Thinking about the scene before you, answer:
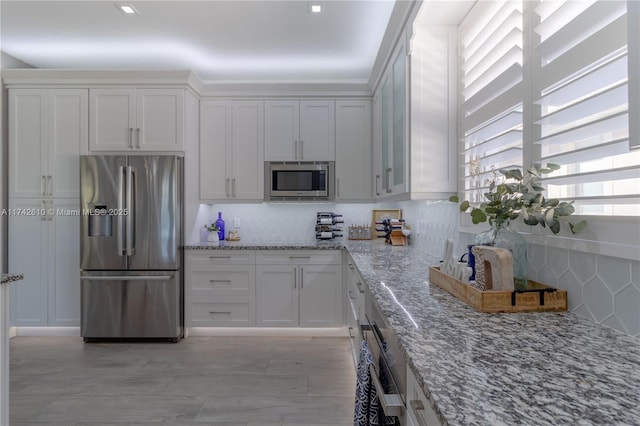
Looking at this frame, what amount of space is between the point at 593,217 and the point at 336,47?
2846 millimetres

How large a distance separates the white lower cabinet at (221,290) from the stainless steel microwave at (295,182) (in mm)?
701

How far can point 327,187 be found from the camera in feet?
12.6

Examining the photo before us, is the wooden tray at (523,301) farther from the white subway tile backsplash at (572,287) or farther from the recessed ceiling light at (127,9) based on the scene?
the recessed ceiling light at (127,9)

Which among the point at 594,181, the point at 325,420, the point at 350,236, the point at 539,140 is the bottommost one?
the point at 325,420

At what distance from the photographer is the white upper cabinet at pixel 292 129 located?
3.83m

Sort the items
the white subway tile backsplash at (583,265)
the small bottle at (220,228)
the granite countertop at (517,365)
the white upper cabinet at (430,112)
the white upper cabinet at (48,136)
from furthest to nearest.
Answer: the small bottle at (220,228), the white upper cabinet at (48,136), the white upper cabinet at (430,112), the white subway tile backsplash at (583,265), the granite countertop at (517,365)

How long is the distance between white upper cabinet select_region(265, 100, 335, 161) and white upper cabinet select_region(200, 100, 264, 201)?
0.31 feet

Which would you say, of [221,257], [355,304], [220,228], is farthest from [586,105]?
[220,228]

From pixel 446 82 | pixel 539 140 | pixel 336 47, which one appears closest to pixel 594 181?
pixel 539 140

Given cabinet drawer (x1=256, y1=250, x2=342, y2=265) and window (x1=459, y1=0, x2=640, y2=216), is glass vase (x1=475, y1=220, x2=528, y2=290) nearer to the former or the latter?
window (x1=459, y1=0, x2=640, y2=216)

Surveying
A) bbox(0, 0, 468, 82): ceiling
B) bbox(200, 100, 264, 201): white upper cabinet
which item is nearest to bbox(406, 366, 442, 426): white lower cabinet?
bbox(0, 0, 468, 82): ceiling

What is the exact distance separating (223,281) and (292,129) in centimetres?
168

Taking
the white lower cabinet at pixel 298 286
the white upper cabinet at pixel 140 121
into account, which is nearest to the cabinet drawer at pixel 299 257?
the white lower cabinet at pixel 298 286

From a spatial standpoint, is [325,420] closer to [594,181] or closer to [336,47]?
[594,181]
